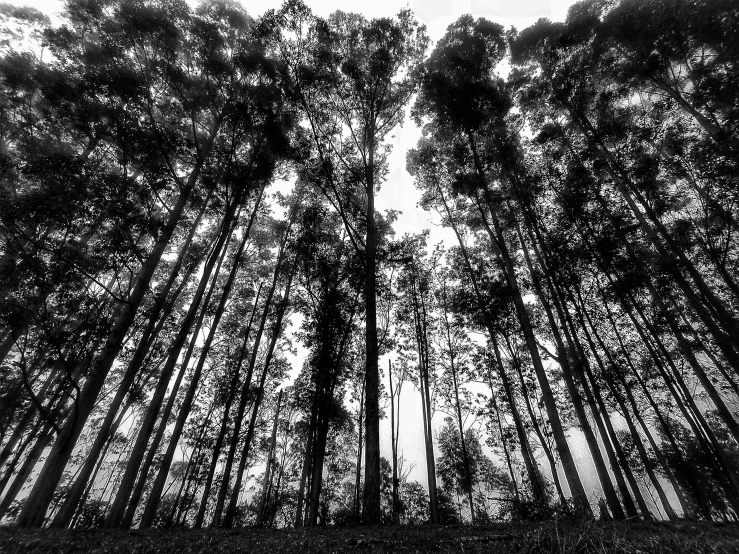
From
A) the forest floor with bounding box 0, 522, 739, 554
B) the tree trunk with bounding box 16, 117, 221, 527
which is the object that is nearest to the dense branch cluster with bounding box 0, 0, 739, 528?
the tree trunk with bounding box 16, 117, 221, 527

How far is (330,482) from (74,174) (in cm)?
2320

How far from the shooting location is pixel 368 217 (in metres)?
10.9

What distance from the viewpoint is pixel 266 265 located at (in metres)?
16.3

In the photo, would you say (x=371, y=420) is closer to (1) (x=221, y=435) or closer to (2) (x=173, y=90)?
(1) (x=221, y=435)

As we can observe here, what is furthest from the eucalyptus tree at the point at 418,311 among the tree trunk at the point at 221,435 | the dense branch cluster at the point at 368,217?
the tree trunk at the point at 221,435

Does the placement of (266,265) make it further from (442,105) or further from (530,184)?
(530,184)

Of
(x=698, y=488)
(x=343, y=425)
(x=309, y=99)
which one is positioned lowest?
(x=698, y=488)

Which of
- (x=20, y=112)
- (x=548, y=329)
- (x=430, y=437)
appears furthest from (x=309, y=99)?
(x=430, y=437)

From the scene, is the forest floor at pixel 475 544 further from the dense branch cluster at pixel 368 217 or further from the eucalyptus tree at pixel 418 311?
the eucalyptus tree at pixel 418 311

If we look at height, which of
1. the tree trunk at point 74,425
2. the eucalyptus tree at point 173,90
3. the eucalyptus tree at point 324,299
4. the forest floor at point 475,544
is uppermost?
the eucalyptus tree at point 173,90

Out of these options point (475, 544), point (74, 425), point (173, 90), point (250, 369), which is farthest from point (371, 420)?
point (173, 90)

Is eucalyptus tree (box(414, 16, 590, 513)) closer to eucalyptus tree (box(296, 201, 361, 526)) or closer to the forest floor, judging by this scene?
eucalyptus tree (box(296, 201, 361, 526))

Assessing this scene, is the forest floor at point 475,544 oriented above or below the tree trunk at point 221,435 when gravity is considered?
below

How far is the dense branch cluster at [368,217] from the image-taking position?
9.27 metres
